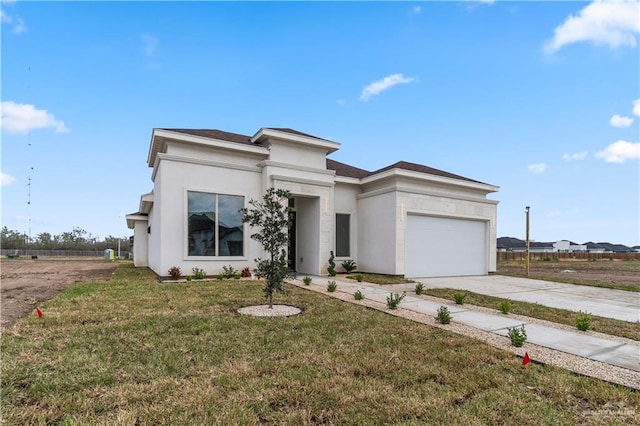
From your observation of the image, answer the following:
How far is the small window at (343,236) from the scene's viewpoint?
49.0 feet

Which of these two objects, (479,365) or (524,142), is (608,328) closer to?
(479,365)

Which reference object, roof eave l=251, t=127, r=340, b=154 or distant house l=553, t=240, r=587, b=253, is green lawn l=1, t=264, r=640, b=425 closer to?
roof eave l=251, t=127, r=340, b=154

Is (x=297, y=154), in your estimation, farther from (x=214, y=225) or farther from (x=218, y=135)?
(x=214, y=225)

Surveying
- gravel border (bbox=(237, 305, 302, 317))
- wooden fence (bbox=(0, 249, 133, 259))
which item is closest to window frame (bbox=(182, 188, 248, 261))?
gravel border (bbox=(237, 305, 302, 317))

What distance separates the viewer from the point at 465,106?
14438 millimetres

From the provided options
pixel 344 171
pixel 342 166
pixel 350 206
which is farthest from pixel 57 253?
pixel 350 206

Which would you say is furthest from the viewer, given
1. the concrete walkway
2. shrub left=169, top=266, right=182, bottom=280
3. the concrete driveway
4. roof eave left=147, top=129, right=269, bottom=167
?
roof eave left=147, top=129, right=269, bottom=167

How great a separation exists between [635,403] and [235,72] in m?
14.2

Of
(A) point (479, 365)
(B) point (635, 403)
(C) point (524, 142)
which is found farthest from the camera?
(C) point (524, 142)

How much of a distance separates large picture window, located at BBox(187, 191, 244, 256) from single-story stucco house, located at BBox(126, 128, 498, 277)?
4cm

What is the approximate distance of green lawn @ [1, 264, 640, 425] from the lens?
2742mm

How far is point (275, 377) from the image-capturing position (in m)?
3.44

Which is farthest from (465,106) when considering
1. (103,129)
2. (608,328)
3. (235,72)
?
(103,129)

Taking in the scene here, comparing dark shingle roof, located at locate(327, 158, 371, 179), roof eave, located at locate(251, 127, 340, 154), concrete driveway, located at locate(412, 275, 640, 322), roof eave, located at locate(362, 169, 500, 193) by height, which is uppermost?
roof eave, located at locate(251, 127, 340, 154)
